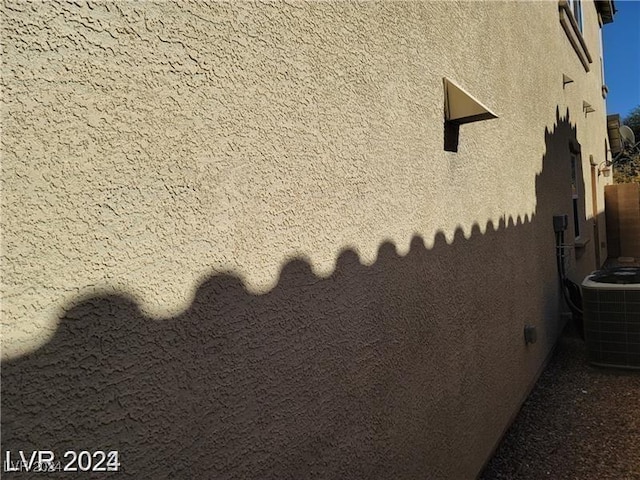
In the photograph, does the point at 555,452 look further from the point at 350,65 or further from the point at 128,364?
the point at 128,364

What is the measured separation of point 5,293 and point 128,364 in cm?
35

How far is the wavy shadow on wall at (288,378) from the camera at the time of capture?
3.68ft

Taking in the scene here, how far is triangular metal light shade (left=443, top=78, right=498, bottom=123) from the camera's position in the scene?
301 centimetres

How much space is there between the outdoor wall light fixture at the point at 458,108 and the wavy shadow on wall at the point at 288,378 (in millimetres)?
834

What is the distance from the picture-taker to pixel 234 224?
4.98 ft

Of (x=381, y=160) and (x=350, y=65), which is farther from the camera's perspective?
(x=381, y=160)

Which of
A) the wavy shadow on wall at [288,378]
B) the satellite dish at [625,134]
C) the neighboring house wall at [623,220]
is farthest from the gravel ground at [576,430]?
the satellite dish at [625,134]

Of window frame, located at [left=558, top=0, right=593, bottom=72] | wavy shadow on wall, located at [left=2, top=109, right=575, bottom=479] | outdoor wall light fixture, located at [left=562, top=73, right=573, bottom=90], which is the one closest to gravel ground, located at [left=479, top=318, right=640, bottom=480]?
wavy shadow on wall, located at [left=2, top=109, right=575, bottom=479]

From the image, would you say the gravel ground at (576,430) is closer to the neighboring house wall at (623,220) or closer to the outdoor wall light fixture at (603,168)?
the outdoor wall light fixture at (603,168)

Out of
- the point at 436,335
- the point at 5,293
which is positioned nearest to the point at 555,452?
the point at 436,335

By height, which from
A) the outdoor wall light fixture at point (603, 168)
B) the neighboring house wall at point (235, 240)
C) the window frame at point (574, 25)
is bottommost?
the neighboring house wall at point (235, 240)

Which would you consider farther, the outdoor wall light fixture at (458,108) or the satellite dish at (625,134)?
the satellite dish at (625,134)

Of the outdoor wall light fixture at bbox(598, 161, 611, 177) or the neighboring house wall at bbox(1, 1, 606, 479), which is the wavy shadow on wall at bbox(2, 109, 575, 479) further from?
the outdoor wall light fixture at bbox(598, 161, 611, 177)

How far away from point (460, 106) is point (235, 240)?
2114 mm
